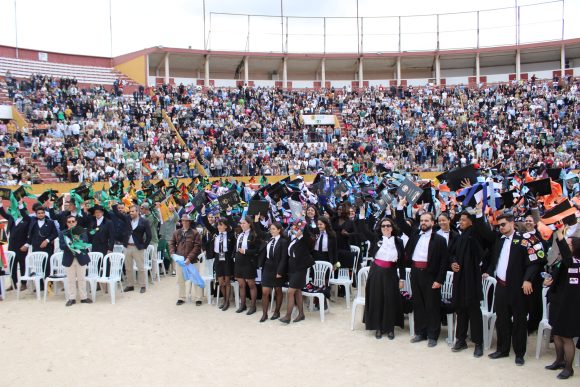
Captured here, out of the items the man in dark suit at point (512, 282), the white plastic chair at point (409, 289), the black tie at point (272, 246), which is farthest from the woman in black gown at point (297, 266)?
the man in dark suit at point (512, 282)

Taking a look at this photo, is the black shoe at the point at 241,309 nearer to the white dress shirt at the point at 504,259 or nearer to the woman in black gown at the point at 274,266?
the woman in black gown at the point at 274,266

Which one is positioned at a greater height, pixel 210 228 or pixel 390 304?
pixel 210 228

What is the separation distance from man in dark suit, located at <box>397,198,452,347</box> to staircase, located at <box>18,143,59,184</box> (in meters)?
20.5

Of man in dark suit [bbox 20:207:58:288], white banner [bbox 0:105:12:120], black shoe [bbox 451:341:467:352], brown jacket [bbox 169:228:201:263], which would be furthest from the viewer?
white banner [bbox 0:105:12:120]

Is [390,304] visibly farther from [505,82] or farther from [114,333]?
[505,82]

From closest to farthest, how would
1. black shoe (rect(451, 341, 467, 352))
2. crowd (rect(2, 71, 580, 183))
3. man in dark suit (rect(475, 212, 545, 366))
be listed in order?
man in dark suit (rect(475, 212, 545, 366))
black shoe (rect(451, 341, 467, 352))
crowd (rect(2, 71, 580, 183))

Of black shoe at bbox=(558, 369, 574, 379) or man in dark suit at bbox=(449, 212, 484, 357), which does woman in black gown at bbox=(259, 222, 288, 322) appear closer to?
man in dark suit at bbox=(449, 212, 484, 357)

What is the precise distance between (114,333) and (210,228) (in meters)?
2.69

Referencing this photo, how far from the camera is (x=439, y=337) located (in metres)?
7.88

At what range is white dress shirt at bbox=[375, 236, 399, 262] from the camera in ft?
25.8

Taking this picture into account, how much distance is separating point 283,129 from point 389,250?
89.1ft

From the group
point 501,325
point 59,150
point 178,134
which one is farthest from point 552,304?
point 178,134

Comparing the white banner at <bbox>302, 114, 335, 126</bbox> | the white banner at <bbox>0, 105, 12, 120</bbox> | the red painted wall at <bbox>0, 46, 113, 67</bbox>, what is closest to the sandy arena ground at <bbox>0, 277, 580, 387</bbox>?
the white banner at <bbox>0, 105, 12, 120</bbox>

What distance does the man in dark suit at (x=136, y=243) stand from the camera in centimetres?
1109
